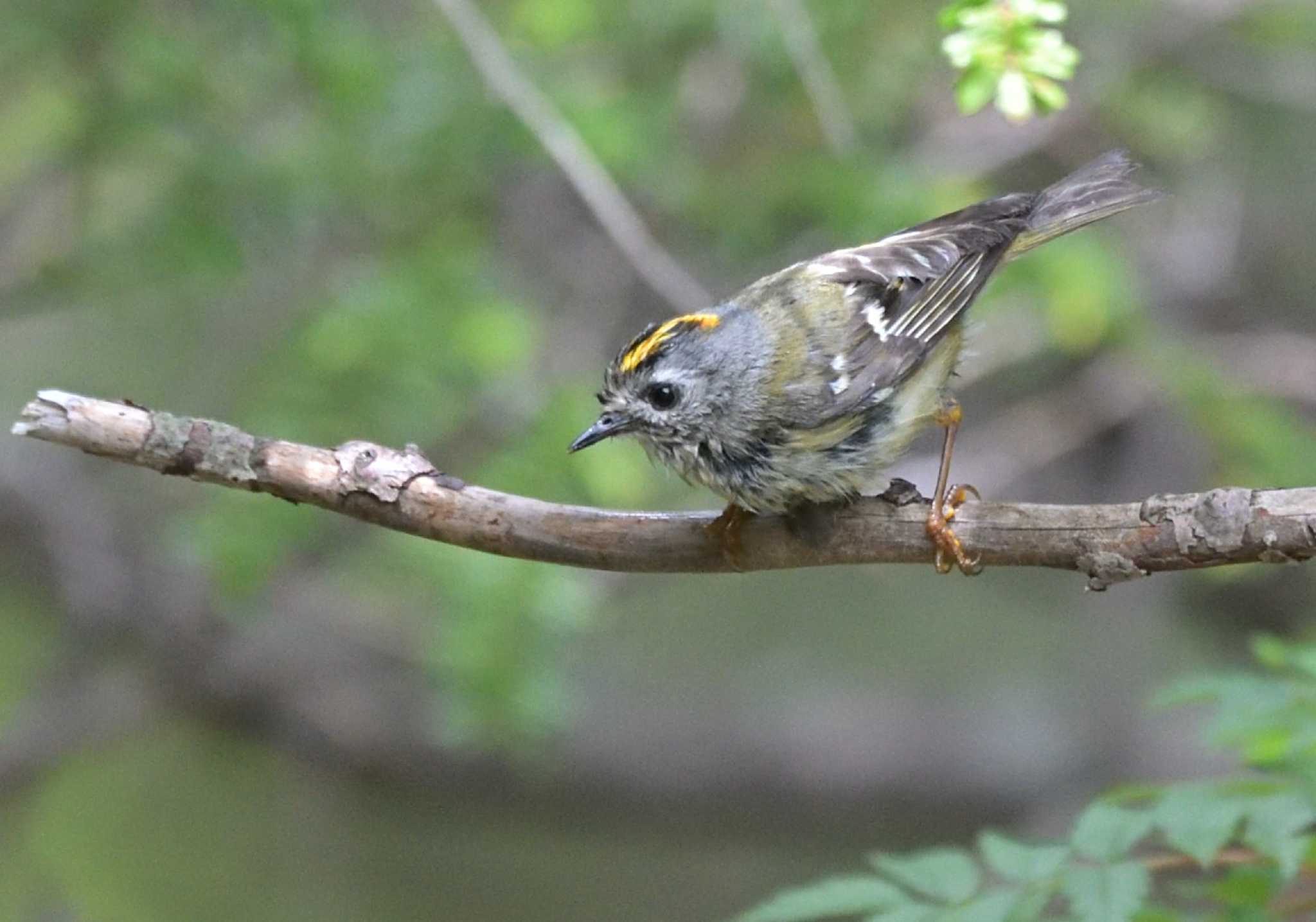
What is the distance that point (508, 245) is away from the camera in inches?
164

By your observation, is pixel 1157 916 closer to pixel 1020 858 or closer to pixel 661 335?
pixel 1020 858

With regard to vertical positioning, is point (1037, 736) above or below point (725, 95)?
below

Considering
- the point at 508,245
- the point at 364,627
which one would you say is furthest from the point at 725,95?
the point at 364,627

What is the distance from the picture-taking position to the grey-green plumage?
2232mm

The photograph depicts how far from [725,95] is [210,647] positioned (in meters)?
2.31

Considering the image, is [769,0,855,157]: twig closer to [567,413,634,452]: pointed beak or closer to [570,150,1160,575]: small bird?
[570,150,1160,575]: small bird

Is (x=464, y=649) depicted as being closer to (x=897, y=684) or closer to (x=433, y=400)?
(x=433, y=400)

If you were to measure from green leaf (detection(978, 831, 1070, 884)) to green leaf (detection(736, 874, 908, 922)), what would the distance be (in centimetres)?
13

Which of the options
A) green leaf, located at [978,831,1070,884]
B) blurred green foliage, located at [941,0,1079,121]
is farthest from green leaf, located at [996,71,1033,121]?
green leaf, located at [978,831,1070,884]

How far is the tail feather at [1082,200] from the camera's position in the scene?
2.48 meters

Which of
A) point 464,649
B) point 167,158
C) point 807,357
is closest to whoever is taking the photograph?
point 807,357

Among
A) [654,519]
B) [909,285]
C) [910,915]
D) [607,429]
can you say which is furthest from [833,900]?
[909,285]

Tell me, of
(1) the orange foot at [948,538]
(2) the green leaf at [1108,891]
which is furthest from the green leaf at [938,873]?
(1) the orange foot at [948,538]

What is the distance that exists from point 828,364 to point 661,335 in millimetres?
303
